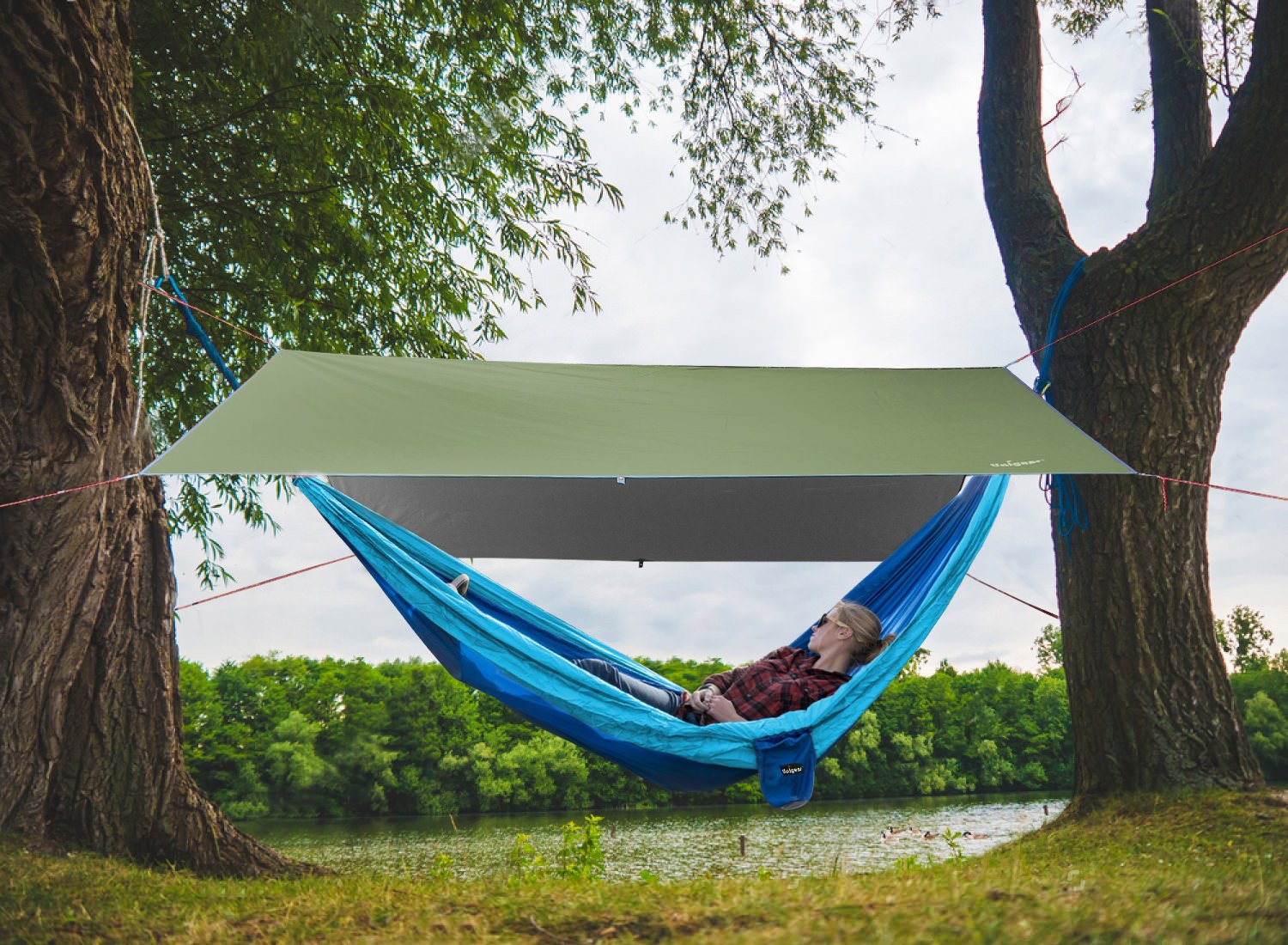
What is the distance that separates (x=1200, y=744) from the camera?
2.61 m

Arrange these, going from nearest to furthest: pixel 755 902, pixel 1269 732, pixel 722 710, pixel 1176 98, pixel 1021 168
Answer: pixel 755 902 → pixel 722 710 → pixel 1176 98 → pixel 1021 168 → pixel 1269 732

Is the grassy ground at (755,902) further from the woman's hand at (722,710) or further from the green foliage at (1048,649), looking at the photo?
the green foliage at (1048,649)

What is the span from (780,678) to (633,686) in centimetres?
41

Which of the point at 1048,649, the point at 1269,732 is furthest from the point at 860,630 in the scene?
the point at 1048,649

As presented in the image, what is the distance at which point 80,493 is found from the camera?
2.39 meters

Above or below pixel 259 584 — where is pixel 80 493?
above

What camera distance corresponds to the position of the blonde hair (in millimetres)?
2727

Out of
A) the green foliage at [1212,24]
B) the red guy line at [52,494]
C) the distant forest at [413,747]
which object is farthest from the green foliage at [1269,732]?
the red guy line at [52,494]

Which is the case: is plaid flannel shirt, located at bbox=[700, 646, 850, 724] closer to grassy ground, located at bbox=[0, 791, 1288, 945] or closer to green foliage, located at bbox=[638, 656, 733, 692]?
grassy ground, located at bbox=[0, 791, 1288, 945]

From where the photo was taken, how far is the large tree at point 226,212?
2242 millimetres

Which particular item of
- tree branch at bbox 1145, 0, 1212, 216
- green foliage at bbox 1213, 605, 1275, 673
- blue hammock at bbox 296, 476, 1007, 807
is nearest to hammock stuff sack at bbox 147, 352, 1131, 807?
blue hammock at bbox 296, 476, 1007, 807

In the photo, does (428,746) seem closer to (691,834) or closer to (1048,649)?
(691,834)

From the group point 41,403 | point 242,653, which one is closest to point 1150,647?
point 41,403

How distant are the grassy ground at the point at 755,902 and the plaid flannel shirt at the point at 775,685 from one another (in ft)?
1.89
